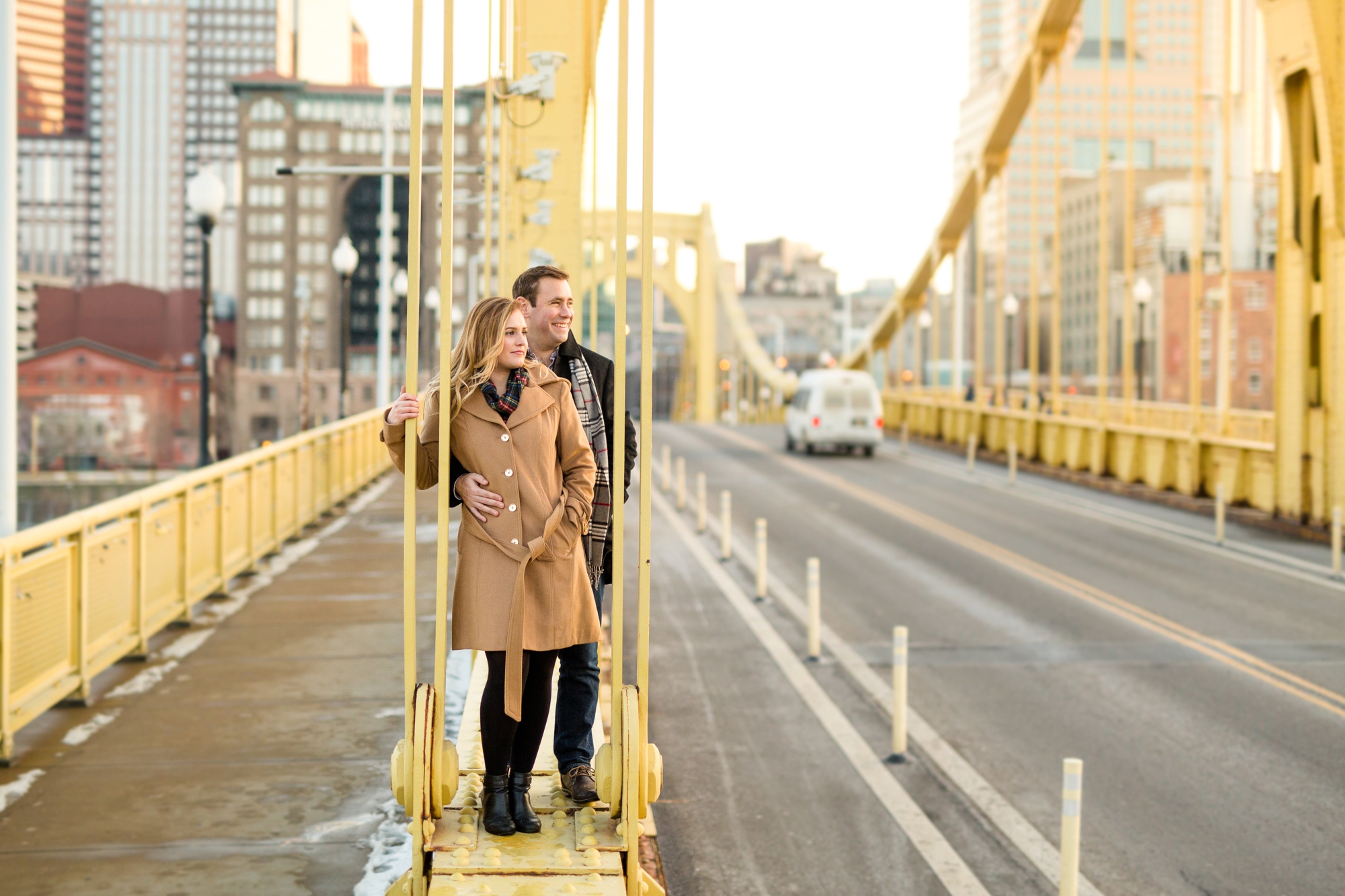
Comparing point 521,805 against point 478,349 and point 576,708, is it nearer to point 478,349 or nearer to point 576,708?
point 576,708

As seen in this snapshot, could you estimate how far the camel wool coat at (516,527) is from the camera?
4.05 m

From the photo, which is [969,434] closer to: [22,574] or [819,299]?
[22,574]

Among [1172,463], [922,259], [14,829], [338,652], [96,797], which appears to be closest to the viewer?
[14,829]

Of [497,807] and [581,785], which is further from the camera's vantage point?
[581,785]

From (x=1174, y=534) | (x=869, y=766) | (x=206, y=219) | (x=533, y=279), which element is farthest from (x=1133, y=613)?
(x=206, y=219)

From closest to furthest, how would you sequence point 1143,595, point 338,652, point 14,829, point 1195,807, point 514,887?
point 514,887
point 14,829
point 1195,807
point 338,652
point 1143,595

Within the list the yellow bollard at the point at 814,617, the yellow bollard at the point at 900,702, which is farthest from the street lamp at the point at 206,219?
the yellow bollard at the point at 900,702

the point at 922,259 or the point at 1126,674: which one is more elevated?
the point at 922,259

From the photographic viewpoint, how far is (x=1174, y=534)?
61.4 ft

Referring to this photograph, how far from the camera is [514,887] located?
152 inches

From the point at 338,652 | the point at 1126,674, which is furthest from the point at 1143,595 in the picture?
the point at 338,652

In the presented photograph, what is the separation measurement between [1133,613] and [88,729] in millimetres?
8917

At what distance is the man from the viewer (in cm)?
450

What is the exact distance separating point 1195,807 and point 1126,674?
3.16m
